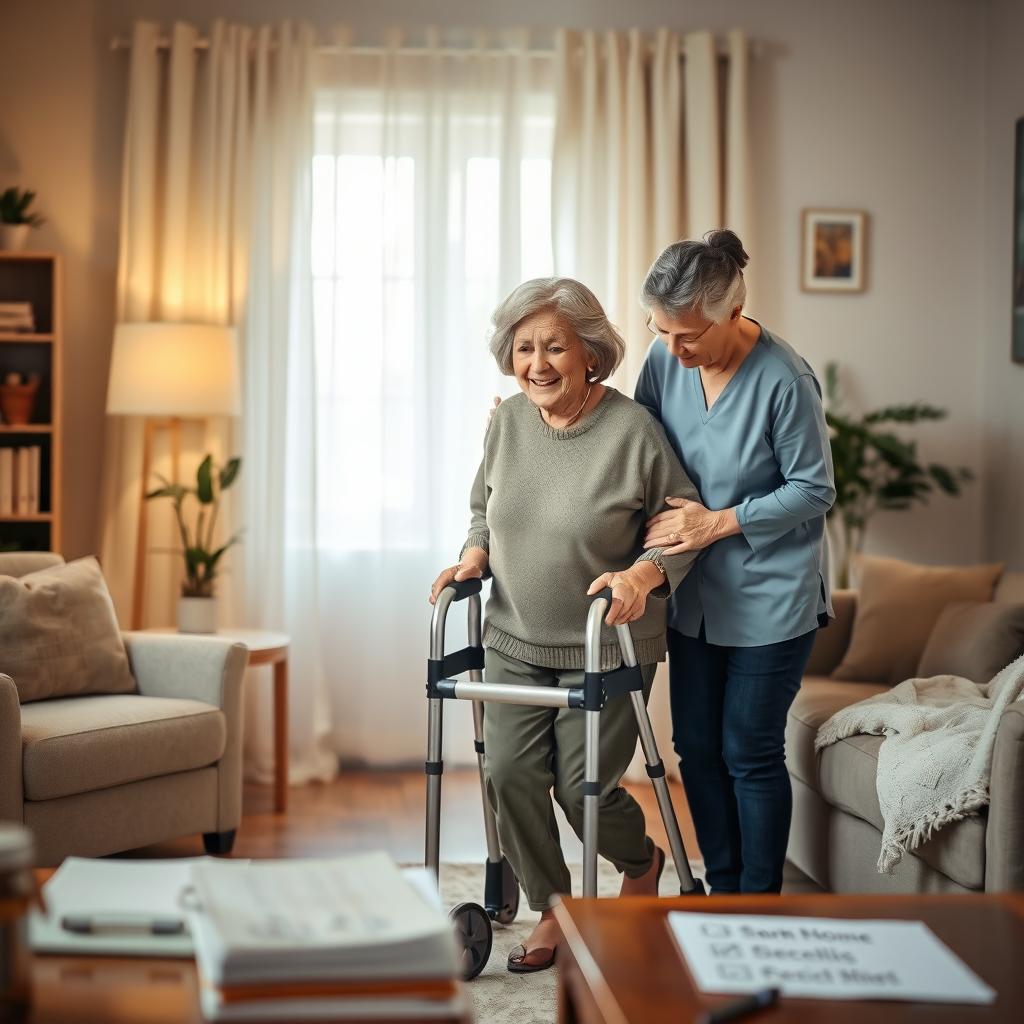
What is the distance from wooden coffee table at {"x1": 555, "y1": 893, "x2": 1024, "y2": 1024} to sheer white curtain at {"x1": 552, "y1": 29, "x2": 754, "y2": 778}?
284 cm

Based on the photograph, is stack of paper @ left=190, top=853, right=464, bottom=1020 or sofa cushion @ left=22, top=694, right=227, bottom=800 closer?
stack of paper @ left=190, top=853, right=464, bottom=1020

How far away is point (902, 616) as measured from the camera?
11.6ft

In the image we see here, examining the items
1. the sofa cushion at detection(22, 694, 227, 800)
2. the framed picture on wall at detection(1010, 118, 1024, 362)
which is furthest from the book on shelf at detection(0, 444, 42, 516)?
the framed picture on wall at detection(1010, 118, 1024, 362)

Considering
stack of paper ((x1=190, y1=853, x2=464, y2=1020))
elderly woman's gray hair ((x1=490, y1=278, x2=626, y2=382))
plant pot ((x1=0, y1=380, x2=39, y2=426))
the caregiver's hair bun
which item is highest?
the caregiver's hair bun

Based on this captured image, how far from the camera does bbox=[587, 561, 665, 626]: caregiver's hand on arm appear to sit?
218cm

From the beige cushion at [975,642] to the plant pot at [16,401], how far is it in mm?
2946

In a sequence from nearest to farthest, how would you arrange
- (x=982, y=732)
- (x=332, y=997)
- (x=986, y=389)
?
(x=332, y=997), (x=982, y=732), (x=986, y=389)

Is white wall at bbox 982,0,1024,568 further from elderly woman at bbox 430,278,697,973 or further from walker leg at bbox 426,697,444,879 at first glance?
walker leg at bbox 426,697,444,879

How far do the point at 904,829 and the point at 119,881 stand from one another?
1567 mm

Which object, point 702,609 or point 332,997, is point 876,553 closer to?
point 702,609

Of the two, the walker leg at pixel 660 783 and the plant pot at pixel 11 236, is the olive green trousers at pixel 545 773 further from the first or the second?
the plant pot at pixel 11 236

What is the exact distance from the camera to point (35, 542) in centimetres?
431

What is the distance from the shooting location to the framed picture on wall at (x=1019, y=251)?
4.27 meters

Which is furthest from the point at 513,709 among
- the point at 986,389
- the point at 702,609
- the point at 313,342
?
the point at 986,389
